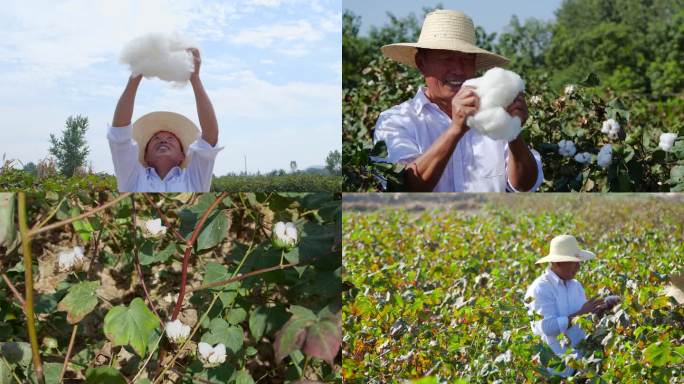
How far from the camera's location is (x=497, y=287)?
1.74 meters

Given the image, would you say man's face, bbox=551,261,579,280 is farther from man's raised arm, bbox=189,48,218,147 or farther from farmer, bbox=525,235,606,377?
man's raised arm, bbox=189,48,218,147

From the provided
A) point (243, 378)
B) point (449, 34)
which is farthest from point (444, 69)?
point (243, 378)

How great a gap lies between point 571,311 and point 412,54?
83cm

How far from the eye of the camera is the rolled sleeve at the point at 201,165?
6.79 feet

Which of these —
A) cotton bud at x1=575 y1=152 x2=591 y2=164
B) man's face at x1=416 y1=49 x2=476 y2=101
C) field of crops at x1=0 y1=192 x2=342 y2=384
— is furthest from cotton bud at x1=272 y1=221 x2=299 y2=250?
cotton bud at x1=575 y1=152 x2=591 y2=164

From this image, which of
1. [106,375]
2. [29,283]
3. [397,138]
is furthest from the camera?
[397,138]

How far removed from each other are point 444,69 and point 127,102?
81 cm

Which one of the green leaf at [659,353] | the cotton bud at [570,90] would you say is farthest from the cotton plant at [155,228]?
the cotton bud at [570,90]

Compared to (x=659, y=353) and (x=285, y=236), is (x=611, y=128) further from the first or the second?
(x=285, y=236)

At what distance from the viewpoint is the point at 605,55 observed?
41.6 feet

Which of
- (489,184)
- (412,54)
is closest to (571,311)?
(489,184)

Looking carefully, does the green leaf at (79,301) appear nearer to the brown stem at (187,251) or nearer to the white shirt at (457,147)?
the brown stem at (187,251)

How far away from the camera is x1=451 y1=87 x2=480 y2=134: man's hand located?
1.62 m

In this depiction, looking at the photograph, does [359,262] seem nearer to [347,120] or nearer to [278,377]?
[278,377]
